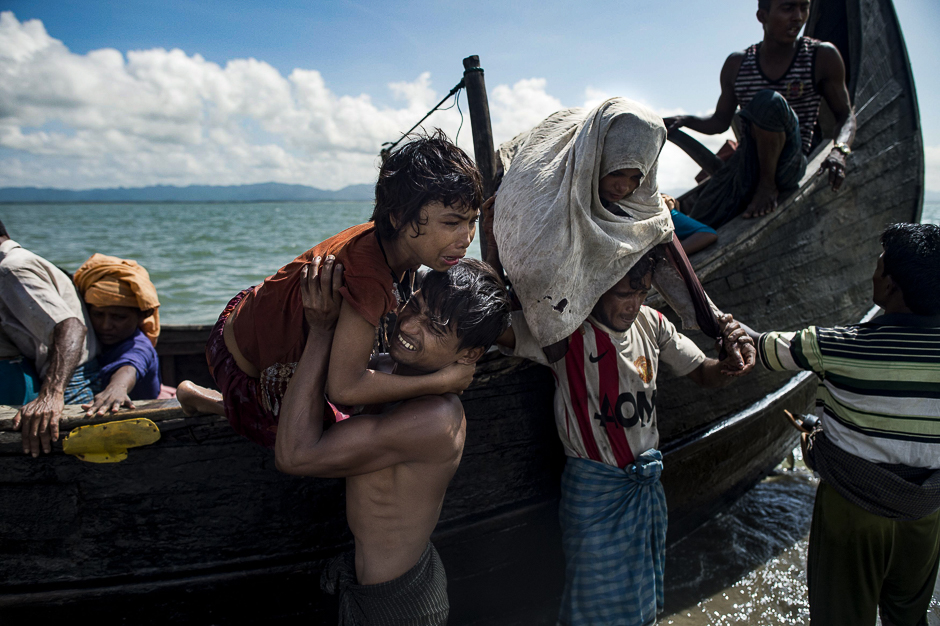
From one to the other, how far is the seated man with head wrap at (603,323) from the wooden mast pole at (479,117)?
37.1 inches

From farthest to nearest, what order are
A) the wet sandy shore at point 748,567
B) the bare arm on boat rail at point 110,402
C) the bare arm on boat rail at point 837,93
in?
the bare arm on boat rail at point 837,93 < the wet sandy shore at point 748,567 < the bare arm on boat rail at point 110,402

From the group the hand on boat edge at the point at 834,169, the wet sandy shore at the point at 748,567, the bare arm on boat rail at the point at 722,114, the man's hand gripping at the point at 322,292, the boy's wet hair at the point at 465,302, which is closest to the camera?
the man's hand gripping at the point at 322,292

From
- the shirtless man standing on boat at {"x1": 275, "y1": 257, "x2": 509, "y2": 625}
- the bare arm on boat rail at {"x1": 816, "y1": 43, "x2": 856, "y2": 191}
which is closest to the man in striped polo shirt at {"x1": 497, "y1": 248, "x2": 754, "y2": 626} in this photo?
the shirtless man standing on boat at {"x1": 275, "y1": 257, "x2": 509, "y2": 625}

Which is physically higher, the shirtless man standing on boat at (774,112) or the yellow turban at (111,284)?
the shirtless man standing on boat at (774,112)

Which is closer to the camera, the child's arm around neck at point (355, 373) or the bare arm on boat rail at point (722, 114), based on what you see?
the child's arm around neck at point (355, 373)

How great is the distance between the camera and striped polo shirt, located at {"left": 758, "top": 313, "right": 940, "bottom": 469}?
1802mm

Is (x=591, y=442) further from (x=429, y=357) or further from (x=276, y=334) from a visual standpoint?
(x=276, y=334)

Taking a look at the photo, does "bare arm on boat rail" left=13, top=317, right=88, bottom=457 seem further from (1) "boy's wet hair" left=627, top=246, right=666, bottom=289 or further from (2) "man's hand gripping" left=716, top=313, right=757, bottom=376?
(2) "man's hand gripping" left=716, top=313, right=757, bottom=376

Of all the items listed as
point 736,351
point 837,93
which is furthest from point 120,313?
point 837,93

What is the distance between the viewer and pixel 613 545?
1951 millimetres

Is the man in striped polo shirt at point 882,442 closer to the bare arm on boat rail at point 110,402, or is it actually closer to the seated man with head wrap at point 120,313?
the bare arm on boat rail at point 110,402

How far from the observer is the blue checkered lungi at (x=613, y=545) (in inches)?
76.2

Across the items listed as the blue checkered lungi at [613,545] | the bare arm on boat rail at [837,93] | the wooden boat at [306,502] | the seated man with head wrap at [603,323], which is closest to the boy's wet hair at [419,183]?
the seated man with head wrap at [603,323]

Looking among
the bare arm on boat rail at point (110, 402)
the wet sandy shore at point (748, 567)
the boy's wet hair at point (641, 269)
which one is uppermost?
the boy's wet hair at point (641, 269)
